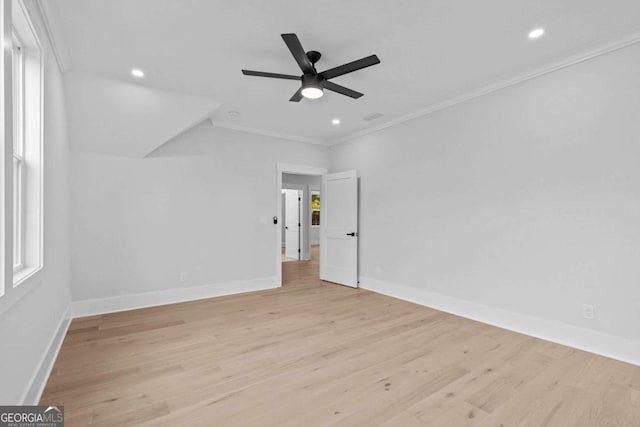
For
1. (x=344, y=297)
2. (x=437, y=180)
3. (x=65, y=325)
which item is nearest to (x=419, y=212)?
(x=437, y=180)

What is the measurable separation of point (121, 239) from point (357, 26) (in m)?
3.70

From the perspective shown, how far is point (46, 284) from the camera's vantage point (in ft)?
7.52

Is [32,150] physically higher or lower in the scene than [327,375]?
higher

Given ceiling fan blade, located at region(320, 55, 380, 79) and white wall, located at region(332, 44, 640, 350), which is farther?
white wall, located at region(332, 44, 640, 350)

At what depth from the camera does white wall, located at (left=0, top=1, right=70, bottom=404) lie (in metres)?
1.53

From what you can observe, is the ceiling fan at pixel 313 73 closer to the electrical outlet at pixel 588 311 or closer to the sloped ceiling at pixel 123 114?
the sloped ceiling at pixel 123 114

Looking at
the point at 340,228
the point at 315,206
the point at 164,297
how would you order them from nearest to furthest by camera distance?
the point at 164,297 → the point at 340,228 → the point at 315,206

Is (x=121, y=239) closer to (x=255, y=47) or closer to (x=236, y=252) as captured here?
(x=236, y=252)

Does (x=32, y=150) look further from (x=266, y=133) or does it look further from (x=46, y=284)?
(x=266, y=133)

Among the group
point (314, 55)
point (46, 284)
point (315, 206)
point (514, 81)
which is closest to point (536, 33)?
point (514, 81)

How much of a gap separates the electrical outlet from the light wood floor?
34 cm

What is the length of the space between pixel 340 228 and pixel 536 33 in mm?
3670

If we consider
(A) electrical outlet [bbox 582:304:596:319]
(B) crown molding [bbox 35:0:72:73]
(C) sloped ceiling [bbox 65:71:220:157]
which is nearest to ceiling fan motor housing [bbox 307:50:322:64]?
(C) sloped ceiling [bbox 65:71:220:157]

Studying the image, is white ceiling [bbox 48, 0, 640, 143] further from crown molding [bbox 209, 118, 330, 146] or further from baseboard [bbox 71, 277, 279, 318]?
baseboard [bbox 71, 277, 279, 318]
